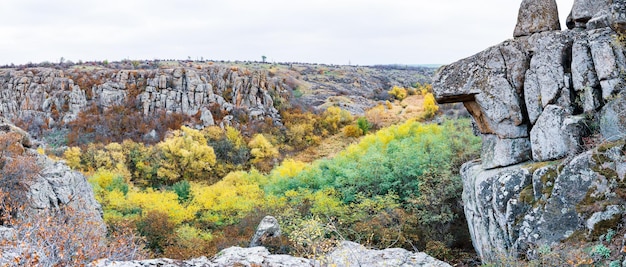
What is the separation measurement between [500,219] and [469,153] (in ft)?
27.6

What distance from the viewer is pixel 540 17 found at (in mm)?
10758

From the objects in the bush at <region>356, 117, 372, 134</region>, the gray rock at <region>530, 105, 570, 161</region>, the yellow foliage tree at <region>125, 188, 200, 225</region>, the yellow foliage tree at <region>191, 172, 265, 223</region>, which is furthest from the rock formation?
the gray rock at <region>530, 105, 570, 161</region>

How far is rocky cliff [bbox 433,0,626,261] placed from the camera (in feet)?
27.5

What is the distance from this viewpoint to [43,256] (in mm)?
6918

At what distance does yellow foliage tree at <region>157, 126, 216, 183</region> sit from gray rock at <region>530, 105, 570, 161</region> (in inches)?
1051

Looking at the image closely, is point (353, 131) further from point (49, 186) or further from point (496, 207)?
point (496, 207)

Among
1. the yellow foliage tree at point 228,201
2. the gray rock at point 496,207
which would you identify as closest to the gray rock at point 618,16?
the gray rock at point 496,207

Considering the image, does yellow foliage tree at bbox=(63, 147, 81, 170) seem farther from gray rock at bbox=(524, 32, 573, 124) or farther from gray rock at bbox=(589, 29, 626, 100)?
gray rock at bbox=(589, 29, 626, 100)

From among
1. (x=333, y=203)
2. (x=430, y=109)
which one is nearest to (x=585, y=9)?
(x=333, y=203)

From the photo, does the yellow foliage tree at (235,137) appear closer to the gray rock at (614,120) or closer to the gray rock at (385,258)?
the gray rock at (385,258)

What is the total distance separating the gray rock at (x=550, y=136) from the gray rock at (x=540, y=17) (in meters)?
2.29

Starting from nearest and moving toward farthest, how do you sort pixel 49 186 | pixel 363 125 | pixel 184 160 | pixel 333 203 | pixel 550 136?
1. pixel 550 136
2. pixel 49 186
3. pixel 333 203
4. pixel 184 160
5. pixel 363 125

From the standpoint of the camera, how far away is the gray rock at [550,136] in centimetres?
938

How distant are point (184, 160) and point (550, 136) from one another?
27593 mm
